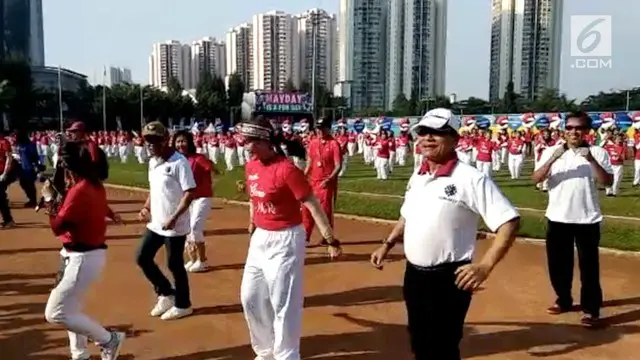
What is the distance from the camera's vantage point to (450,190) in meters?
3.27

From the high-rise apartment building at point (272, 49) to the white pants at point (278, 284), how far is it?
7673cm

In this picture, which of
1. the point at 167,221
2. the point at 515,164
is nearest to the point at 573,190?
the point at 167,221

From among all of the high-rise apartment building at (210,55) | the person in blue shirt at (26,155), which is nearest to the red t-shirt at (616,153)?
the person in blue shirt at (26,155)

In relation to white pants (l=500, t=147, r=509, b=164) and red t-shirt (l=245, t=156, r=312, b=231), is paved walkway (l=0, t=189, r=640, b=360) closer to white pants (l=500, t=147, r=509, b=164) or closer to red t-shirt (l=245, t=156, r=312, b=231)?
red t-shirt (l=245, t=156, r=312, b=231)

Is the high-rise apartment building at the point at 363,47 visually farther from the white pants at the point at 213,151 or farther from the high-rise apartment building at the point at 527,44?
the white pants at the point at 213,151

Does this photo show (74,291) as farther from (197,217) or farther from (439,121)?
(197,217)

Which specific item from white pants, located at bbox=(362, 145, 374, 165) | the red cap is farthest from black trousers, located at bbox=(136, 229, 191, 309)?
white pants, located at bbox=(362, 145, 374, 165)

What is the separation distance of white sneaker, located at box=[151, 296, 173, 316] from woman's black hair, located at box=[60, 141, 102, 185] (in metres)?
1.90

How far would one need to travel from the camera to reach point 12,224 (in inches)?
460

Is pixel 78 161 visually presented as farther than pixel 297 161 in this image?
No

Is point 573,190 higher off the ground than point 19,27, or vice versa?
point 19,27

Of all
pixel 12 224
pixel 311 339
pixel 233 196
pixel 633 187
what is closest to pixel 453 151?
pixel 311 339

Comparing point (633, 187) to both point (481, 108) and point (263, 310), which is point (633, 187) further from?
point (481, 108)

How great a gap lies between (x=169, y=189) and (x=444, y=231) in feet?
10.7
